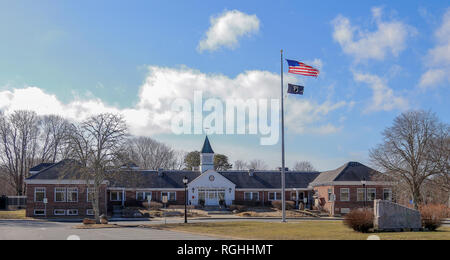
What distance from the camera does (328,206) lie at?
57.8 meters

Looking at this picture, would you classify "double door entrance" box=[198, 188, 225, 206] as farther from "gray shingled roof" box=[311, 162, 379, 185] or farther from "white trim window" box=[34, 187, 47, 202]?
"white trim window" box=[34, 187, 47, 202]

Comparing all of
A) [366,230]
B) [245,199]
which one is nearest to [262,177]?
[245,199]

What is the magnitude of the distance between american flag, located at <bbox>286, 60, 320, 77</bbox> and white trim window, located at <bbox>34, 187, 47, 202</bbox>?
3368cm

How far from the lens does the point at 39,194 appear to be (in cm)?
5253

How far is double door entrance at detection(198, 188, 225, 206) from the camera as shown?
67062 millimetres

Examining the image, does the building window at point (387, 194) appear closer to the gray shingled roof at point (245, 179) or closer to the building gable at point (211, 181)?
the gray shingled roof at point (245, 179)

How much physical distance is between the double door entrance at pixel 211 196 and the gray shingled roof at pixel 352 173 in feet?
48.1

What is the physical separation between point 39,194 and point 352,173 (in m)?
38.1

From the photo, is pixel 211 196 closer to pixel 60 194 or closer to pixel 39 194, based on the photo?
pixel 60 194

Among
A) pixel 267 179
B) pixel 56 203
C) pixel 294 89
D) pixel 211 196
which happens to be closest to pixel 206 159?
pixel 211 196

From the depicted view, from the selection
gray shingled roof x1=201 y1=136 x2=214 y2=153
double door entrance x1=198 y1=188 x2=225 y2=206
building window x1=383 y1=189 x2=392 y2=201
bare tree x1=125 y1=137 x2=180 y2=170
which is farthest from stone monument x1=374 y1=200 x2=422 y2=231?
bare tree x1=125 y1=137 x2=180 y2=170

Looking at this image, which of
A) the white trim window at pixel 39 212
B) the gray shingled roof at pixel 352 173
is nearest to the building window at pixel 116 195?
the white trim window at pixel 39 212
